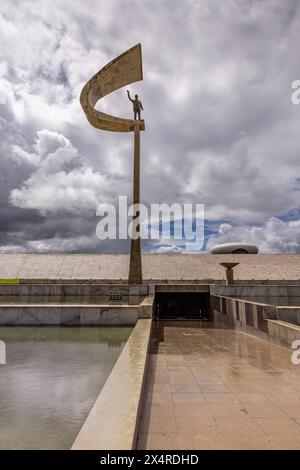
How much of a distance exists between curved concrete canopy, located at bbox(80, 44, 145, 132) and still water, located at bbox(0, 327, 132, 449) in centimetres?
1224

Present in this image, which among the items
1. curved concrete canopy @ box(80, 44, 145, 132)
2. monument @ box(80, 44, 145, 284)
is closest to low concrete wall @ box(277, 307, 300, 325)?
monument @ box(80, 44, 145, 284)

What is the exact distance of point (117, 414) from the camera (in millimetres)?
2248

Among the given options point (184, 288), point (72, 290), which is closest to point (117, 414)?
point (184, 288)

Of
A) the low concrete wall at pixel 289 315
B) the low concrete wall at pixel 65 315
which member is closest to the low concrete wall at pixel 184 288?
the low concrete wall at pixel 65 315

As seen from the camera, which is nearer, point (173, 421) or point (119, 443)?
point (119, 443)

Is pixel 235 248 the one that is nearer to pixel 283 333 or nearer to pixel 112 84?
pixel 112 84

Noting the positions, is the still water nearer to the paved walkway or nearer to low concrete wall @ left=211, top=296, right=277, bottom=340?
the paved walkway

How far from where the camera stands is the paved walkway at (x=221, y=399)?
2.48 meters

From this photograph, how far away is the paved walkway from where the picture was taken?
248cm

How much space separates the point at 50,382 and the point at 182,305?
9683 mm
